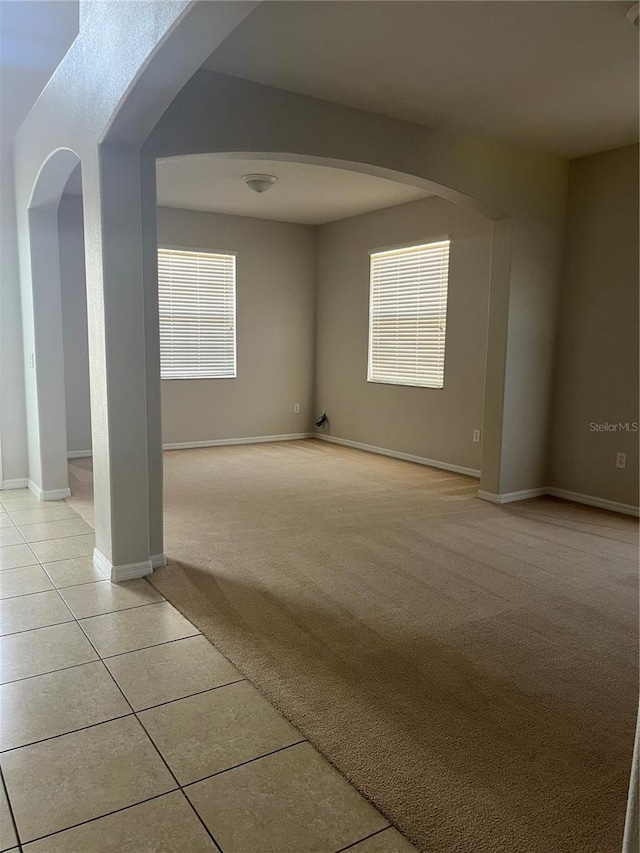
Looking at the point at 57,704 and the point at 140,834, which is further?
the point at 57,704

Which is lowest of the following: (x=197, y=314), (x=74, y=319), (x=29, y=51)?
(x=74, y=319)

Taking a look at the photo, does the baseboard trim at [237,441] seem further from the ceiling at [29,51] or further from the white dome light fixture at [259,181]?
the ceiling at [29,51]

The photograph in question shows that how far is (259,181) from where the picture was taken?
505 cm

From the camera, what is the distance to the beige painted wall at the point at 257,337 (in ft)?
22.5

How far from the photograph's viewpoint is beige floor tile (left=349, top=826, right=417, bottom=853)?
59.6 inches

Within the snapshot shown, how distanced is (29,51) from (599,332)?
4848mm

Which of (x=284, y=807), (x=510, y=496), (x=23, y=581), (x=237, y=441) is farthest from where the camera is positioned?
(x=237, y=441)

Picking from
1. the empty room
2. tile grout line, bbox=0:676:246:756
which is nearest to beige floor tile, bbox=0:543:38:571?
the empty room

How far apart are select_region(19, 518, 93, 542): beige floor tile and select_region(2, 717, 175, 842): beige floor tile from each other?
82.7 inches

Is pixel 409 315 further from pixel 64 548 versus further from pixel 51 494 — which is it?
pixel 64 548

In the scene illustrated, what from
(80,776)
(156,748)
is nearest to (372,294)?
(156,748)

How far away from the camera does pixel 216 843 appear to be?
60.1 inches

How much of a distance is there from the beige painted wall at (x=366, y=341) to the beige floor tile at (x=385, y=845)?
435 cm

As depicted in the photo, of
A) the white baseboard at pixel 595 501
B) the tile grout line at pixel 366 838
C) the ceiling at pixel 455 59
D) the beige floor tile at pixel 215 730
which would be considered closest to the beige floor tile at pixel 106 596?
the beige floor tile at pixel 215 730
